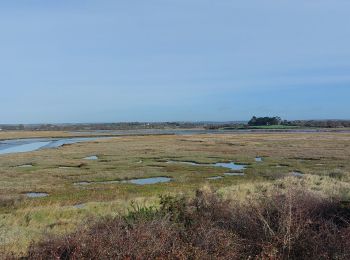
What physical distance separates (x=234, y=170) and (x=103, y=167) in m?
11.4

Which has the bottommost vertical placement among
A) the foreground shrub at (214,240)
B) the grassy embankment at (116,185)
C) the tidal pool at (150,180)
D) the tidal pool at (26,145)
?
the tidal pool at (26,145)

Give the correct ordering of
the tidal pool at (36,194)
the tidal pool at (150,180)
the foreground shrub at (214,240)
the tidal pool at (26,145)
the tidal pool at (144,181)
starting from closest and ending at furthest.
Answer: the foreground shrub at (214,240), the tidal pool at (36,194), the tidal pool at (144,181), the tidal pool at (150,180), the tidal pool at (26,145)

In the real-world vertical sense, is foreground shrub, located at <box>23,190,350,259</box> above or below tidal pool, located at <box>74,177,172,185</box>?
above

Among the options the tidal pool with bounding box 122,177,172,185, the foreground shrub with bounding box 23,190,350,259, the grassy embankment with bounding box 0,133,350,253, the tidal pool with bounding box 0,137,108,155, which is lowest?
the tidal pool with bounding box 0,137,108,155

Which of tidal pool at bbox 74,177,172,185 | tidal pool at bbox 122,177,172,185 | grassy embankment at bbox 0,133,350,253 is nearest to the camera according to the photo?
grassy embankment at bbox 0,133,350,253

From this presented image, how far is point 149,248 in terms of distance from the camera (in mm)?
6703

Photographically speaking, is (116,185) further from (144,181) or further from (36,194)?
(36,194)

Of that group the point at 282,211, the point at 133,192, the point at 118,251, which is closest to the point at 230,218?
the point at 282,211

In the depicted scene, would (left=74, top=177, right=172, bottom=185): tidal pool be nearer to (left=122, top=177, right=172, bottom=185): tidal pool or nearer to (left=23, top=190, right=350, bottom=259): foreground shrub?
(left=122, top=177, right=172, bottom=185): tidal pool

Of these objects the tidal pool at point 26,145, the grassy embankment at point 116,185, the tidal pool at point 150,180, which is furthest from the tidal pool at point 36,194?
the tidal pool at point 26,145

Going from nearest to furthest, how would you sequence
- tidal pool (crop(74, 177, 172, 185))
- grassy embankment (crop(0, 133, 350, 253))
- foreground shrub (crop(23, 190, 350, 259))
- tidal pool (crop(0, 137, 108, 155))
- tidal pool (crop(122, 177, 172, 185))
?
foreground shrub (crop(23, 190, 350, 259)) → grassy embankment (crop(0, 133, 350, 253)) → tidal pool (crop(74, 177, 172, 185)) → tidal pool (crop(122, 177, 172, 185)) → tidal pool (crop(0, 137, 108, 155))

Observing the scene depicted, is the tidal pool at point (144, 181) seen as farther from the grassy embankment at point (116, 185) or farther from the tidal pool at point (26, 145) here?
the tidal pool at point (26, 145)

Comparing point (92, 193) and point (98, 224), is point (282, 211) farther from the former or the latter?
point (92, 193)

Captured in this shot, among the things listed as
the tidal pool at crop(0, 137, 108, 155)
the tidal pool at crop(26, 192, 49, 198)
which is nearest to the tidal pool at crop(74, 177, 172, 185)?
the tidal pool at crop(26, 192, 49, 198)
